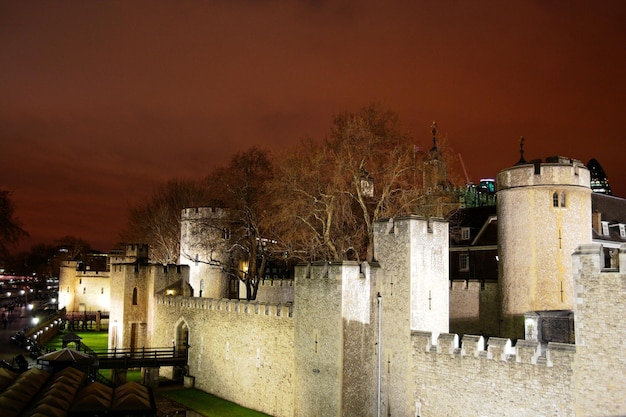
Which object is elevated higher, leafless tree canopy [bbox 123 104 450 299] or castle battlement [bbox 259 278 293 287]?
leafless tree canopy [bbox 123 104 450 299]

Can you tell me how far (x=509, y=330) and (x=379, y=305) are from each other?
7080mm

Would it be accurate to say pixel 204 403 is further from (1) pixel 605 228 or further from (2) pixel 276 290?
(1) pixel 605 228

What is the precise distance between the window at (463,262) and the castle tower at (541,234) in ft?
42.5

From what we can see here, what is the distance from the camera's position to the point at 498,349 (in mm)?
16109

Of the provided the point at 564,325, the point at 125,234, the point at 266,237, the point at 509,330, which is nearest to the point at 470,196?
the point at 125,234

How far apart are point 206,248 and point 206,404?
1205 cm

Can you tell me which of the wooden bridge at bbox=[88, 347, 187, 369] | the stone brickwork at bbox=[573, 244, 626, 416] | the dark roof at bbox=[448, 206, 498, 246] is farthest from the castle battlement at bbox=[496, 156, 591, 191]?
the wooden bridge at bbox=[88, 347, 187, 369]

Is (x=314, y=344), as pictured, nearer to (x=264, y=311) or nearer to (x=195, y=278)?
(x=264, y=311)

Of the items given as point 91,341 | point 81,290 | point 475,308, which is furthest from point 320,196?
point 81,290

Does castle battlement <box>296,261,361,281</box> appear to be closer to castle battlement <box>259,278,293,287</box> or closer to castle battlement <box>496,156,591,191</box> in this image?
castle battlement <box>496,156,591,191</box>

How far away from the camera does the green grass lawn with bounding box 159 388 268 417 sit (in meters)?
25.0

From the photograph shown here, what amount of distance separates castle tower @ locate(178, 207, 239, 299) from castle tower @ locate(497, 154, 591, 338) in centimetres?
1795

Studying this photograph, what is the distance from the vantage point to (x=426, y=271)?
19172mm

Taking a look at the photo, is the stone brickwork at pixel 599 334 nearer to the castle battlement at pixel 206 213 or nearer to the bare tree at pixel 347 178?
the bare tree at pixel 347 178
